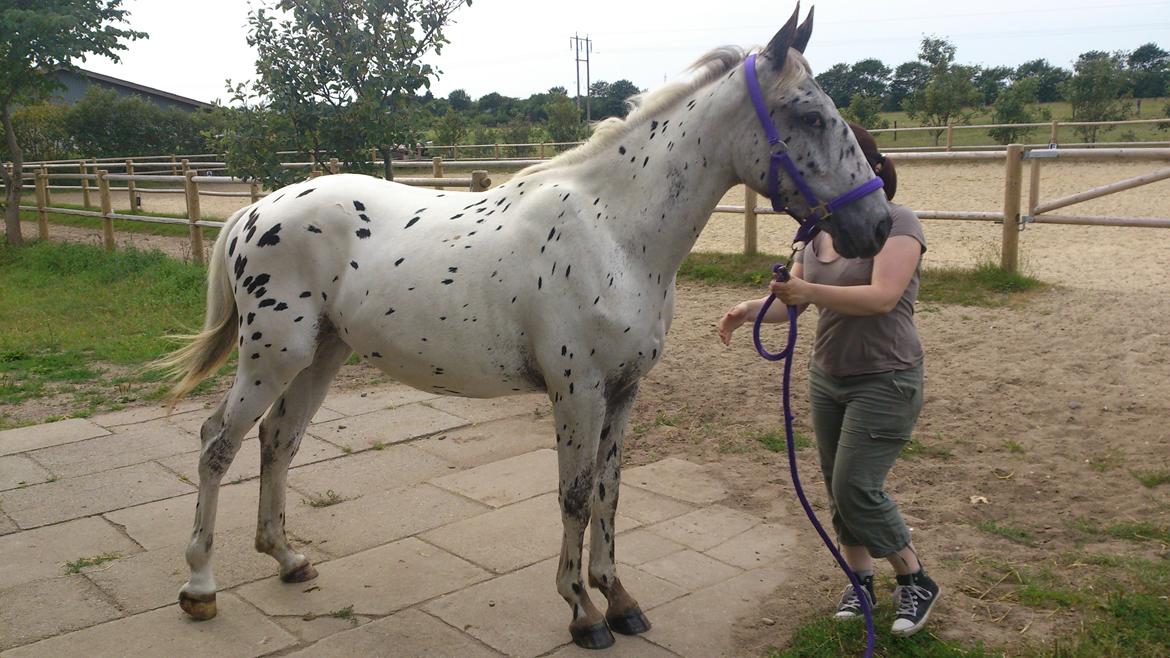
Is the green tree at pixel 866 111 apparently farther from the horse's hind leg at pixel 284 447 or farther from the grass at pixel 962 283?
the horse's hind leg at pixel 284 447

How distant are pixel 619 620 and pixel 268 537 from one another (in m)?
1.44

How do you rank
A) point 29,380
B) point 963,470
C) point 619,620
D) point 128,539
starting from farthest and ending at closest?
1. point 29,380
2. point 963,470
3. point 128,539
4. point 619,620

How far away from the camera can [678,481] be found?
4.41m

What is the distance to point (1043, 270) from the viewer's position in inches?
319

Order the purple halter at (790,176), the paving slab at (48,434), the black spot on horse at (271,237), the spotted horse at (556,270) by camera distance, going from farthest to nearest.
Answer: the paving slab at (48,434) → the black spot on horse at (271,237) → the spotted horse at (556,270) → the purple halter at (790,176)

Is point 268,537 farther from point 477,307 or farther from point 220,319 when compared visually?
point 477,307

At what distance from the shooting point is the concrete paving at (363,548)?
9.88 feet

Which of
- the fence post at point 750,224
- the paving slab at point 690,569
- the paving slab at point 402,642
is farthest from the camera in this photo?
the fence post at point 750,224

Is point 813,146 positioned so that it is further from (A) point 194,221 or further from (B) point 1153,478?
(A) point 194,221

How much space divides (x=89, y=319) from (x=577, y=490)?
7386 mm

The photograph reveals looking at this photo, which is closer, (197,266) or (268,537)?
(268,537)

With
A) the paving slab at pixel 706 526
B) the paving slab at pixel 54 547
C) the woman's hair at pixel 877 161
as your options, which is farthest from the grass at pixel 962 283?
the paving slab at pixel 54 547

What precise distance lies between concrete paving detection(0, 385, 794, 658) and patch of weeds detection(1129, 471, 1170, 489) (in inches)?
68.7

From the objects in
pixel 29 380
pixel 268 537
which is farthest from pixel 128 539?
pixel 29 380
